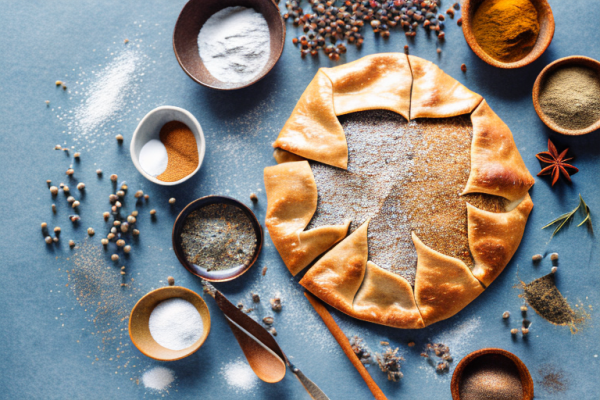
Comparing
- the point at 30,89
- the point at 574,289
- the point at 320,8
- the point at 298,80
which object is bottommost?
the point at 574,289

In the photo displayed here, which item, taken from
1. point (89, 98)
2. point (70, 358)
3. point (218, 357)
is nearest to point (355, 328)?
point (218, 357)

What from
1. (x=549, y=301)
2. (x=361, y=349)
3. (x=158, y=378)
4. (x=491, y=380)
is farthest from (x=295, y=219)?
(x=549, y=301)

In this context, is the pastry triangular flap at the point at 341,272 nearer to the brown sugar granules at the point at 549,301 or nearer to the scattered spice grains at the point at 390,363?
the scattered spice grains at the point at 390,363

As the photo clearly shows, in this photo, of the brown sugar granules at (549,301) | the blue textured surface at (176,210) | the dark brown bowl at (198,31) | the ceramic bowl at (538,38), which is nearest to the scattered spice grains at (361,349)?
the blue textured surface at (176,210)

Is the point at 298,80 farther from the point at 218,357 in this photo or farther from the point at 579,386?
the point at 579,386

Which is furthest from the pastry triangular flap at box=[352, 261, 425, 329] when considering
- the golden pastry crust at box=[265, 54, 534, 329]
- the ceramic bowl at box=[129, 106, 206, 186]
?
the ceramic bowl at box=[129, 106, 206, 186]
